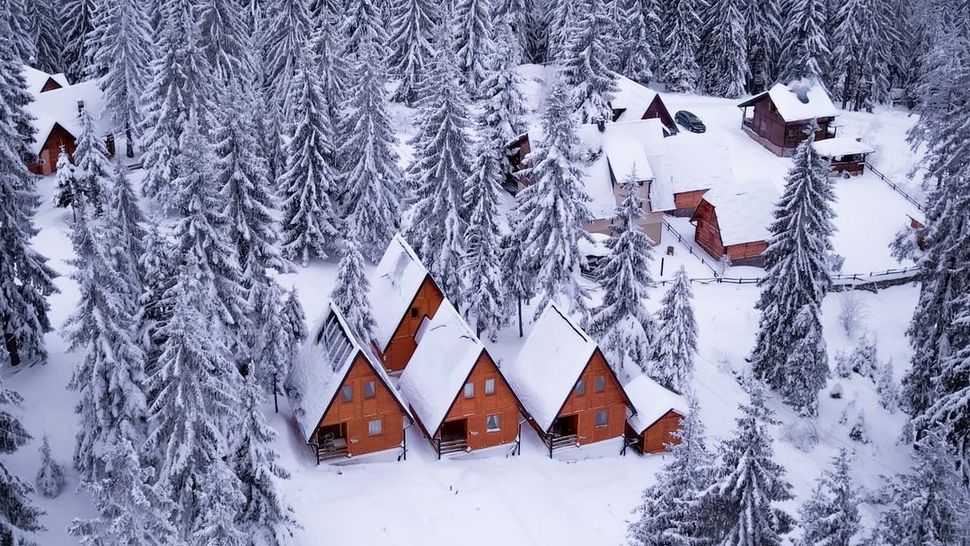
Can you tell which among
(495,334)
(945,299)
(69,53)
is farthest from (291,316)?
(69,53)

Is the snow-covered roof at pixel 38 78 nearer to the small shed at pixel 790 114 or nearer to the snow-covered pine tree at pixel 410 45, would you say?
the snow-covered pine tree at pixel 410 45

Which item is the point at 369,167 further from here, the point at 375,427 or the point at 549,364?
the point at 375,427

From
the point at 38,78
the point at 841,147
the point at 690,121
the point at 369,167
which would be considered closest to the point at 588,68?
the point at 690,121

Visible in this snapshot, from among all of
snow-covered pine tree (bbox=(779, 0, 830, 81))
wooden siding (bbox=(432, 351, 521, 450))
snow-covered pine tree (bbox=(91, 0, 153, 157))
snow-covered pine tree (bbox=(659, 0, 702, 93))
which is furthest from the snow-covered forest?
snow-covered pine tree (bbox=(659, 0, 702, 93))

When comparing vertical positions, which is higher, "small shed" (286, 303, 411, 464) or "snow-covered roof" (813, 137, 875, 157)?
"snow-covered roof" (813, 137, 875, 157)

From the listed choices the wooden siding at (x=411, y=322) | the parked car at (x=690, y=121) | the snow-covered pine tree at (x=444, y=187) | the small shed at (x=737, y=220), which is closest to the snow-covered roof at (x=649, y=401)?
the wooden siding at (x=411, y=322)

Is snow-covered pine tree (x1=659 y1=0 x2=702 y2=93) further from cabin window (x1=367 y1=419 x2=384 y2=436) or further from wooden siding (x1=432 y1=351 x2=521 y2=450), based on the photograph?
cabin window (x1=367 y1=419 x2=384 y2=436)

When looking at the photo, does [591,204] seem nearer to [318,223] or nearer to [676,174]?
[676,174]

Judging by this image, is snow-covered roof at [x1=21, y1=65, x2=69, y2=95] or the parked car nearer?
snow-covered roof at [x1=21, y1=65, x2=69, y2=95]
